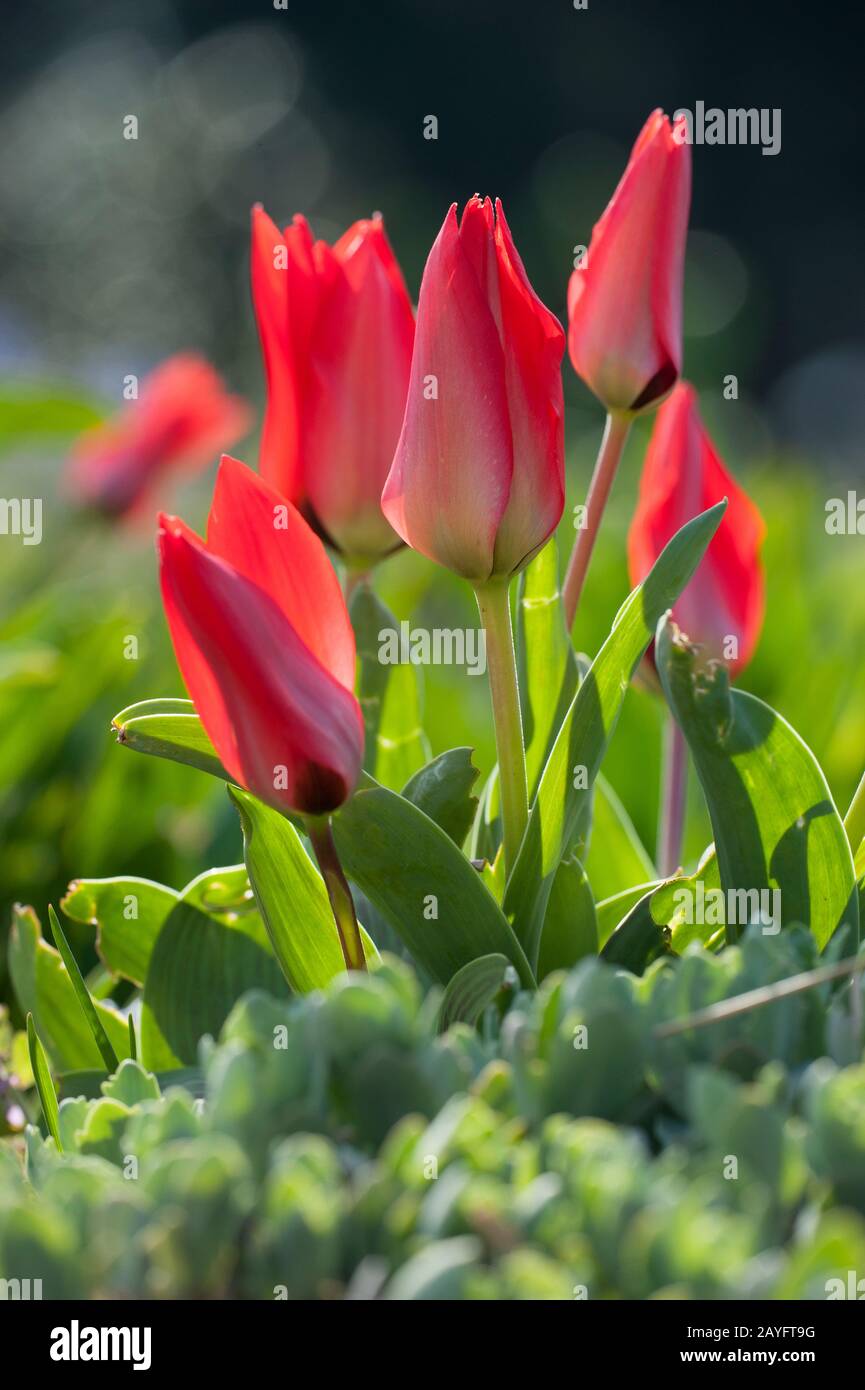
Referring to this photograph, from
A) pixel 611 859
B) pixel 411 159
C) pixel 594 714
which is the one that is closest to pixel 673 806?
pixel 611 859

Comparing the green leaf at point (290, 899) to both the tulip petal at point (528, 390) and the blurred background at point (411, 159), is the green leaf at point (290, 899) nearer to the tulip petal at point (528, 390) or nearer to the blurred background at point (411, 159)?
the tulip petal at point (528, 390)

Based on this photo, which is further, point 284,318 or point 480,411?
point 284,318

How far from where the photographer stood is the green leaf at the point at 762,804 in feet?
2.13

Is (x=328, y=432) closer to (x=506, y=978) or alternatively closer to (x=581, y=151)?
(x=506, y=978)

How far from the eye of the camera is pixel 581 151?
952 centimetres

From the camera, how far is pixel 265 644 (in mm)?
540

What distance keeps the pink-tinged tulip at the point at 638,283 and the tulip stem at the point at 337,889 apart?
30 centimetres

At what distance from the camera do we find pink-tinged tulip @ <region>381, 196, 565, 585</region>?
23.1 inches

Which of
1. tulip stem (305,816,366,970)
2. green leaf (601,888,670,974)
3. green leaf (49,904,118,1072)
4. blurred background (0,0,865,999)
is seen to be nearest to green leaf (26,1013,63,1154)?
green leaf (49,904,118,1072)

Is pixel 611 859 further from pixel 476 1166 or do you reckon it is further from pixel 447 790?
pixel 476 1166

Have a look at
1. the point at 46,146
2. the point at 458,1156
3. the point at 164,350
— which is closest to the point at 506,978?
the point at 458,1156

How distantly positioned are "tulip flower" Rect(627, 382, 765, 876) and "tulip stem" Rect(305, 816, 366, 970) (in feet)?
0.90

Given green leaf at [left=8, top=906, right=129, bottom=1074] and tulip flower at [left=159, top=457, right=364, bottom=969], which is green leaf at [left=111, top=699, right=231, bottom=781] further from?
green leaf at [left=8, top=906, right=129, bottom=1074]

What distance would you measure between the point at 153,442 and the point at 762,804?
1.55 m
